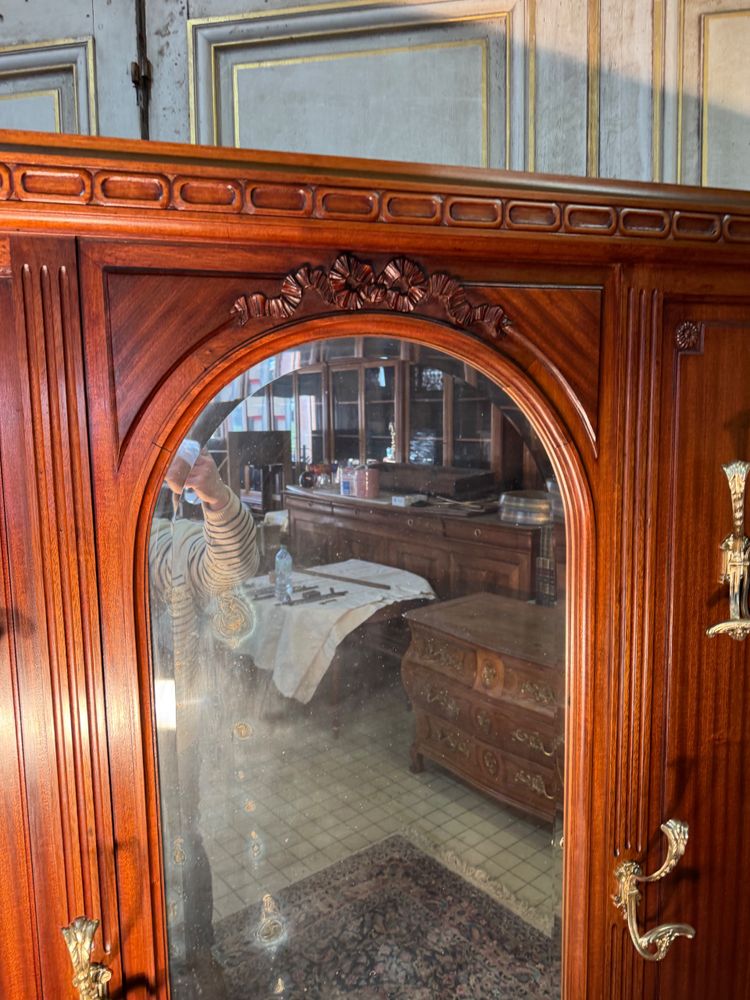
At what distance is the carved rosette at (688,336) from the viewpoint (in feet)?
2.15

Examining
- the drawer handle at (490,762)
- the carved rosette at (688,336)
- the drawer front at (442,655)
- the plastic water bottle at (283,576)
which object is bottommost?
the drawer handle at (490,762)

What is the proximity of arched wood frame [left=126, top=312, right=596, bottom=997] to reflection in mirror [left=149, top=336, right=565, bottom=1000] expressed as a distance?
0.01 metres

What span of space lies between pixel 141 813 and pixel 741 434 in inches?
24.3

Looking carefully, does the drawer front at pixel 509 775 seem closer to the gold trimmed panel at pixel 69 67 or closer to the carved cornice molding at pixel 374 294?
the carved cornice molding at pixel 374 294

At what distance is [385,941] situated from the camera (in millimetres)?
653

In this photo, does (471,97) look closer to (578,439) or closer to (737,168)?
(737,168)

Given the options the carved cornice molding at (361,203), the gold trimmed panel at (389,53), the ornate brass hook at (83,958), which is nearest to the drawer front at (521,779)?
the ornate brass hook at (83,958)

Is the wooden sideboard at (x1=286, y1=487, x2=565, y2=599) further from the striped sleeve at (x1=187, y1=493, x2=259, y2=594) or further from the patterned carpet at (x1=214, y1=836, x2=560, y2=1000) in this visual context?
the patterned carpet at (x1=214, y1=836, x2=560, y2=1000)

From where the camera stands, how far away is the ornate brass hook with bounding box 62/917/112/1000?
51cm

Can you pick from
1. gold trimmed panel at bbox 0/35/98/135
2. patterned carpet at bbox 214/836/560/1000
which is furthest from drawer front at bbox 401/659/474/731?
gold trimmed panel at bbox 0/35/98/135

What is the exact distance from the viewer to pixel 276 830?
0.62 meters

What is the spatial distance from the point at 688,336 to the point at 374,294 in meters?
0.30

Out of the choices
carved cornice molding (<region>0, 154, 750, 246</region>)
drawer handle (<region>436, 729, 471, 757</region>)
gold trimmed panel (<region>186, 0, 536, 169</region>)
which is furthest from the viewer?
gold trimmed panel (<region>186, 0, 536, 169</region>)

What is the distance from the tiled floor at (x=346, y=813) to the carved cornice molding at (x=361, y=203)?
0.39 meters
